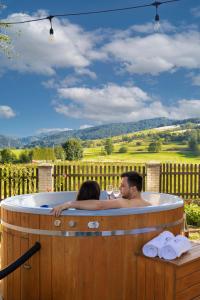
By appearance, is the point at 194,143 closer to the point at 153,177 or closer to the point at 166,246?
the point at 153,177

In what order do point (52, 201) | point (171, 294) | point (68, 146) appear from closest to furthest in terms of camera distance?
point (171, 294)
point (52, 201)
point (68, 146)

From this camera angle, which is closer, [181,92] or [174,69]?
[174,69]

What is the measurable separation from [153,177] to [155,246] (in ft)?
28.5

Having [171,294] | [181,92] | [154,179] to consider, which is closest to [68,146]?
[154,179]

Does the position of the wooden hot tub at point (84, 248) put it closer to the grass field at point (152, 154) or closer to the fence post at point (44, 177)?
the fence post at point (44, 177)

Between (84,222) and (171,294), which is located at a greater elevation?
(84,222)

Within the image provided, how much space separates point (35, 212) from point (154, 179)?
8815 millimetres

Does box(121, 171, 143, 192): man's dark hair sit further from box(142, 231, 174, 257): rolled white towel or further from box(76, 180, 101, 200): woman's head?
box(142, 231, 174, 257): rolled white towel

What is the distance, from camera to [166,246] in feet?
10.9

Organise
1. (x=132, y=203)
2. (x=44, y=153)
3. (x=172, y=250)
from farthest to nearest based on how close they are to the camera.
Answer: (x=44, y=153), (x=132, y=203), (x=172, y=250)

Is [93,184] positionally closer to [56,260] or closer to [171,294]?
[56,260]

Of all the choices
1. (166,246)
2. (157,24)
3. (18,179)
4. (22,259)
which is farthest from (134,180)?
(18,179)

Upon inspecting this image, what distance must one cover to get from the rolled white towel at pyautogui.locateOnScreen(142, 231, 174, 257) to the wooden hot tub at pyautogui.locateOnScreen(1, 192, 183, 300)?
0.28ft

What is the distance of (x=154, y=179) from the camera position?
12.0 meters
